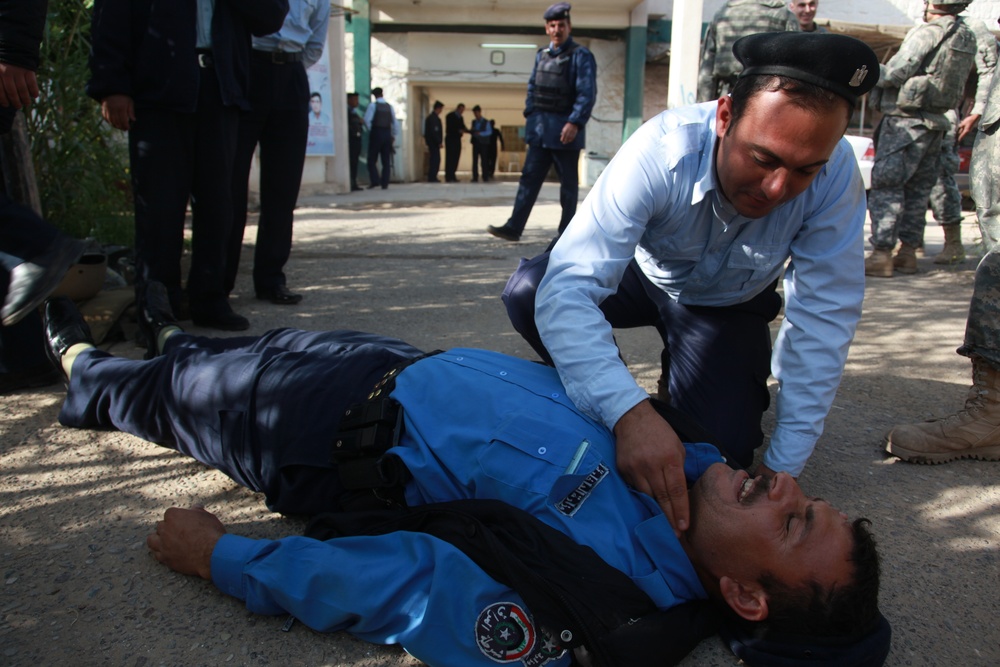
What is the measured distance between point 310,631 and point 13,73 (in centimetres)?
194

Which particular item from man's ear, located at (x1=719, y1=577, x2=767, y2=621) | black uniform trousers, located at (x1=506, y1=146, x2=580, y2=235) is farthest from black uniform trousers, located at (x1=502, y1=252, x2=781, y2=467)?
black uniform trousers, located at (x1=506, y1=146, x2=580, y2=235)

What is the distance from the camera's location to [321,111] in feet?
38.3

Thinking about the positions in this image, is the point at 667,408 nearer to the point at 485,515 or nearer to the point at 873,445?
the point at 485,515

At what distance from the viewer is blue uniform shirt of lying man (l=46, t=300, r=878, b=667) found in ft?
4.81

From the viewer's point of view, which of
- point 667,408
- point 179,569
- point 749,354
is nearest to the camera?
point 179,569

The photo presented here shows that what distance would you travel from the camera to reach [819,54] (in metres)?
1.70

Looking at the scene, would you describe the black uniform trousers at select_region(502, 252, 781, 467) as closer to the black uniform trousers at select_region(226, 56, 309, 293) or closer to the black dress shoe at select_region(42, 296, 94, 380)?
the black dress shoe at select_region(42, 296, 94, 380)

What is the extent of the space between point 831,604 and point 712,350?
1.10 meters

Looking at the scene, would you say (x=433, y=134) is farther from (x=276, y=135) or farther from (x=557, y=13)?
(x=276, y=135)

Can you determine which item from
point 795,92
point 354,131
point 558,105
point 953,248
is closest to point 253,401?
point 795,92

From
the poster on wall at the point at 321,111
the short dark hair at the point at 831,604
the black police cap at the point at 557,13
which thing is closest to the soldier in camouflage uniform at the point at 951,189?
the black police cap at the point at 557,13

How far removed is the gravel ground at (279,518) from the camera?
156 centimetres

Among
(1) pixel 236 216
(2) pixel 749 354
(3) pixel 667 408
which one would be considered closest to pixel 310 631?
(3) pixel 667 408

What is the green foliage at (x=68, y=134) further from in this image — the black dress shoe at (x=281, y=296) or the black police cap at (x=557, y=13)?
the black police cap at (x=557, y=13)
